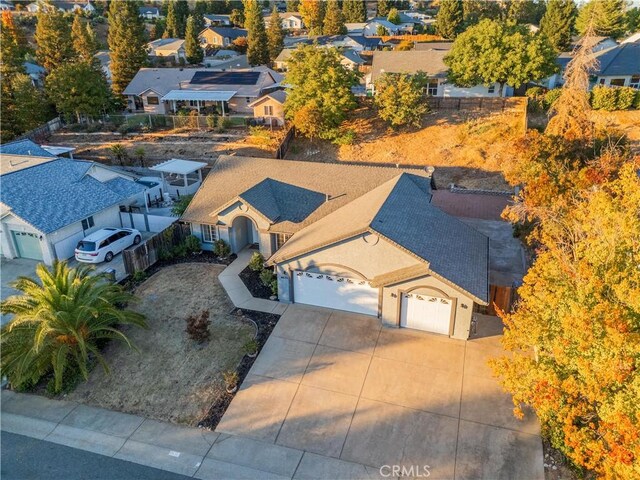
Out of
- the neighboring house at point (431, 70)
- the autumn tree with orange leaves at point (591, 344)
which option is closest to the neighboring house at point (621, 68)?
the neighboring house at point (431, 70)

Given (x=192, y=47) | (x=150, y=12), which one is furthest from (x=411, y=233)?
(x=150, y=12)

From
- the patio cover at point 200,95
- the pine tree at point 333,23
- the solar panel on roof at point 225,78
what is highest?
the pine tree at point 333,23

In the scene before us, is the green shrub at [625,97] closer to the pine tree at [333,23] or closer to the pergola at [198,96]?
the pergola at [198,96]

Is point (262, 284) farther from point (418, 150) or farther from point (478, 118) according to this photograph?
point (478, 118)

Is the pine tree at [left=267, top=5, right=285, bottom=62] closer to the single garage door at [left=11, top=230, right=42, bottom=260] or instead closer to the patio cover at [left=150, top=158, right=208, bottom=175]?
the patio cover at [left=150, top=158, right=208, bottom=175]

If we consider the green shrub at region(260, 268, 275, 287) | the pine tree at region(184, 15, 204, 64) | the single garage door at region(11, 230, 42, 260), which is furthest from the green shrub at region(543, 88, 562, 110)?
the pine tree at region(184, 15, 204, 64)

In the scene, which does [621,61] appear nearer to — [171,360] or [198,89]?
[198,89]

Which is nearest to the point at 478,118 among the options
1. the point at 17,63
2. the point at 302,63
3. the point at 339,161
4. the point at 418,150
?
the point at 418,150
